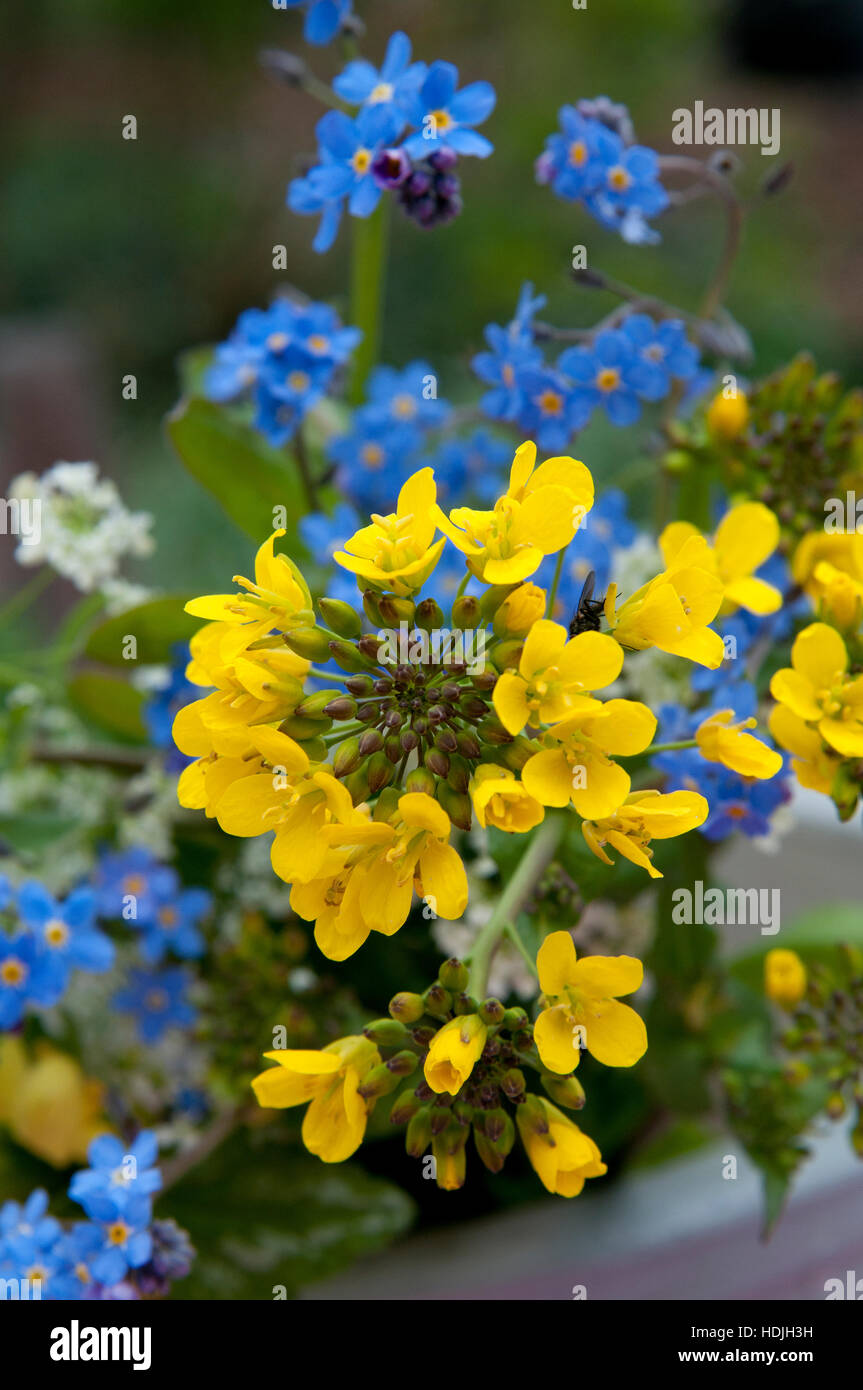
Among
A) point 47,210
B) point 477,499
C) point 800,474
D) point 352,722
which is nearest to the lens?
point 352,722

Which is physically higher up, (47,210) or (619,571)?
(47,210)

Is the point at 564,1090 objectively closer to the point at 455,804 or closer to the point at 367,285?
the point at 455,804

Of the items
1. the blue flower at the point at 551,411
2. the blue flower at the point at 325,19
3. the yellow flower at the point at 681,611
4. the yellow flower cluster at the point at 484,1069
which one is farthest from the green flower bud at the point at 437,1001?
the blue flower at the point at 325,19

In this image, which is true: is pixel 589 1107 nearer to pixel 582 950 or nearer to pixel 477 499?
pixel 582 950

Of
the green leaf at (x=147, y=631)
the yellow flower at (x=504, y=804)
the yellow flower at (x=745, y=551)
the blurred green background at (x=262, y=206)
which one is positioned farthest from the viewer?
the blurred green background at (x=262, y=206)

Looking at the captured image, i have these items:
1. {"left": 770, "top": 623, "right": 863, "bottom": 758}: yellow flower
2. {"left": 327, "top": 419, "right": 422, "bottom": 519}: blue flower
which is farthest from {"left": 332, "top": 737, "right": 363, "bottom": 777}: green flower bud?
{"left": 327, "top": 419, "right": 422, "bottom": 519}: blue flower

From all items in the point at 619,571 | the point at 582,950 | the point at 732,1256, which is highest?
the point at 619,571

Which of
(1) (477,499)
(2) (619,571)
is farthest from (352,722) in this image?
(1) (477,499)

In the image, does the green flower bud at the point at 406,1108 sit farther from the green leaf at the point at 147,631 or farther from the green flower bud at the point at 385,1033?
the green leaf at the point at 147,631
